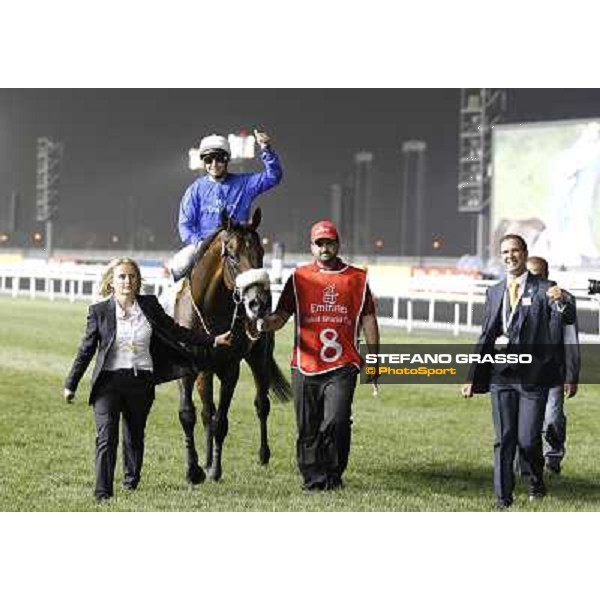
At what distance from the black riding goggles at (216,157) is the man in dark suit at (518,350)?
162 centimetres

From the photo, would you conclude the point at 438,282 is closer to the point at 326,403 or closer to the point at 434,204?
the point at 434,204

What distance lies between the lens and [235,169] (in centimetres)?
641

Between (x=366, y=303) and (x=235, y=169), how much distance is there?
1.17m

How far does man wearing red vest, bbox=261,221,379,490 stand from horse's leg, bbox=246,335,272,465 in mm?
867

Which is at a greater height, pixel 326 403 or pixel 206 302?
pixel 206 302

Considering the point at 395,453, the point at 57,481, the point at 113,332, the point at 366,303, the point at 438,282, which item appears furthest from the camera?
the point at 438,282

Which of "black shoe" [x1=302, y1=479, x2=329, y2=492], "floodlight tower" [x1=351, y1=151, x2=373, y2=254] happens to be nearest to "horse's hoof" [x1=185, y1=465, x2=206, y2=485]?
"black shoe" [x1=302, y1=479, x2=329, y2=492]

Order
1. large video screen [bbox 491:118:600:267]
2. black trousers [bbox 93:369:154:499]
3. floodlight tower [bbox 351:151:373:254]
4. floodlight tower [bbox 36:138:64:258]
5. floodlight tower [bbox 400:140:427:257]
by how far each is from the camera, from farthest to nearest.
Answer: large video screen [bbox 491:118:600:267] < floodlight tower [bbox 400:140:427:257] < floodlight tower [bbox 351:151:373:254] < floodlight tower [bbox 36:138:64:258] < black trousers [bbox 93:369:154:499]

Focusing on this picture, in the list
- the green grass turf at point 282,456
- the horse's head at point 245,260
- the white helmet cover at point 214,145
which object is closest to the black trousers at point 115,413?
the green grass turf at point 282,456

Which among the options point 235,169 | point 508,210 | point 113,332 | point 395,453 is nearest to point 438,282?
point 508,210

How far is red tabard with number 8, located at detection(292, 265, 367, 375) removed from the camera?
582 centimetres

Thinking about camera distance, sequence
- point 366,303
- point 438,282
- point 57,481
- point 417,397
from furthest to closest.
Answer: point 438,282
point 417,397
point 57,481
point 366,303

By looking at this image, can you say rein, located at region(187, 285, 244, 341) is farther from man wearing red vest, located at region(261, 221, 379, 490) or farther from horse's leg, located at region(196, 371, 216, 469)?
horse's leg, located at region(196, 371, 216, 469)

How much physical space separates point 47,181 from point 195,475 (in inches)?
171
